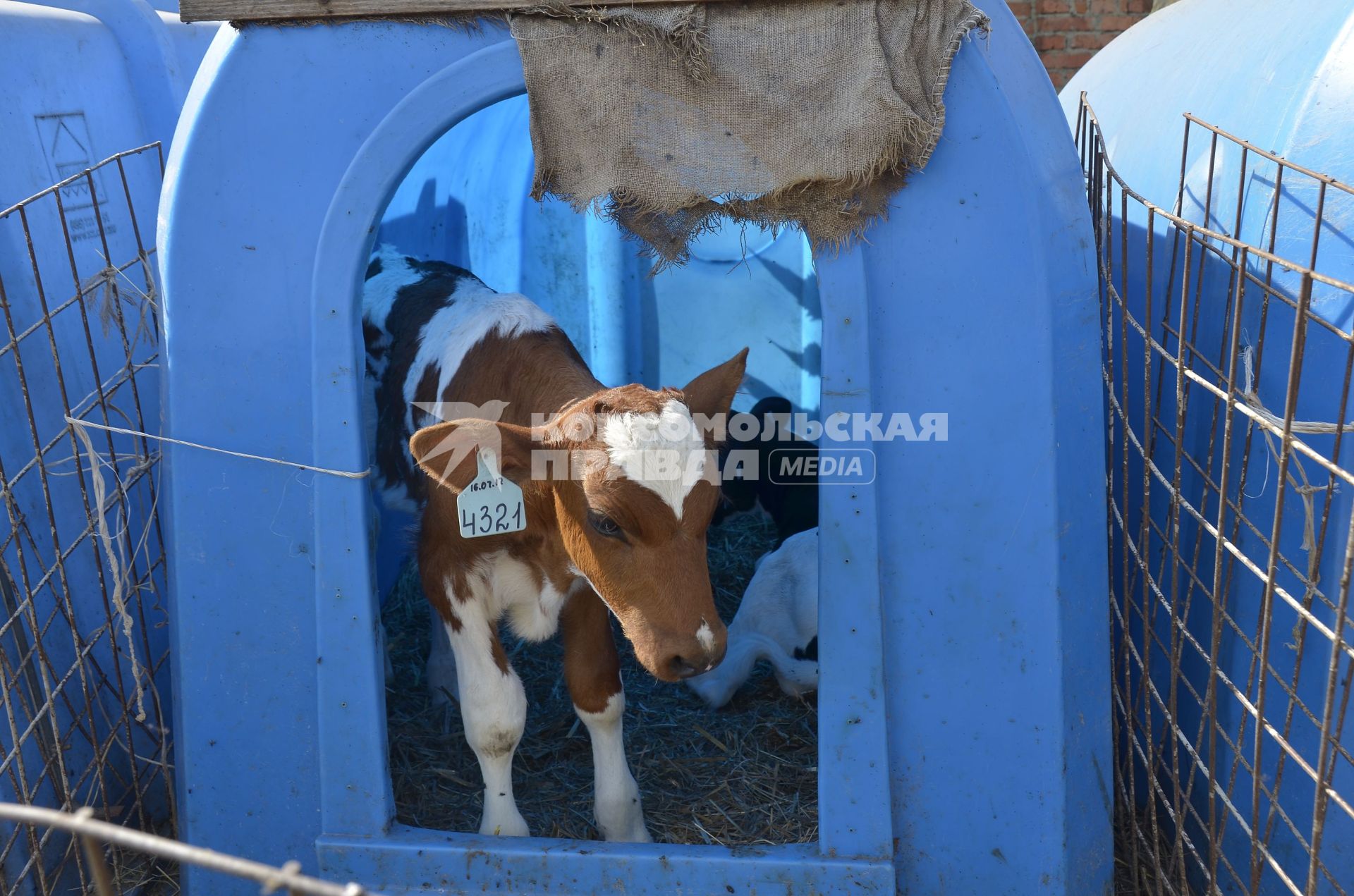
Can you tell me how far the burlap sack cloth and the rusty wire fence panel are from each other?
4.35 ft

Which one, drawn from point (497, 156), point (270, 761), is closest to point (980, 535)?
point (270, 761)

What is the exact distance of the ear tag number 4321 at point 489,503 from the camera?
295cm

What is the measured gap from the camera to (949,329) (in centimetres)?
286

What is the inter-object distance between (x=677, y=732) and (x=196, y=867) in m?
1.59

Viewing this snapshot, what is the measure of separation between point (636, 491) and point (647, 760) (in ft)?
4.82

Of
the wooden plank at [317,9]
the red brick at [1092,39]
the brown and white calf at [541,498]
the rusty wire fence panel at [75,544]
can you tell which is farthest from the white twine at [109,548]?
the red brick at [1092,39]

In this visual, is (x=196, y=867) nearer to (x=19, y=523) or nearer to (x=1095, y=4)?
(x=19, y=523)

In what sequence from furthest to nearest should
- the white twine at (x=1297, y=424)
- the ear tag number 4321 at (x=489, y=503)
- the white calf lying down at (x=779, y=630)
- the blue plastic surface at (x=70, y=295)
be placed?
1. the white calf lying down at (x=779, y=630)
2. the blue plastic surface at (x=70, y=295)
3. the ear tag number 4321 at (x=489, y=503)
4. the white twine at (x=1297, y=424)

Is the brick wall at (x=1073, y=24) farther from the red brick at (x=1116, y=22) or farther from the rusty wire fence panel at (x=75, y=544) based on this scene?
the rusty wire fence panel at (x=75, y=544)

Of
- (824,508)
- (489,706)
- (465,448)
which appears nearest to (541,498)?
(465,448)

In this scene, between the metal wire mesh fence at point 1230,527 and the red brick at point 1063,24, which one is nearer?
the metal wire mesh fence at point 1230,527

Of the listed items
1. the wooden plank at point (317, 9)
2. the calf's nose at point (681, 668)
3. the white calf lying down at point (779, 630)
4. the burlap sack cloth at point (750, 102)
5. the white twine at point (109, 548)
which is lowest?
the white calf lying down at point (779, 630)

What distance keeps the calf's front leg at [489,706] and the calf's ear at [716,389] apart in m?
0.92

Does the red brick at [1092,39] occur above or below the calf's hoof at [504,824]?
above
